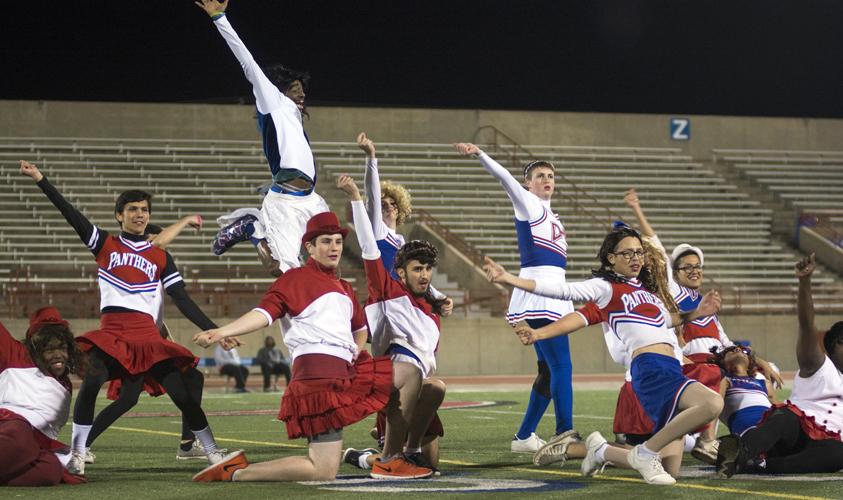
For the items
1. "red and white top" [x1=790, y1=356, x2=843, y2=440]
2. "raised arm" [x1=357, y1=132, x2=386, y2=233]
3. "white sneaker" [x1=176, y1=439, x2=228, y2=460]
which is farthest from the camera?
"white sneaker" [x1=176, y1=439, x2=228, y2=460]

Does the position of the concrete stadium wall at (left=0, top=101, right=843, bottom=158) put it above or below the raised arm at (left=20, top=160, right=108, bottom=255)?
above

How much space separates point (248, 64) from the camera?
23.9 ft

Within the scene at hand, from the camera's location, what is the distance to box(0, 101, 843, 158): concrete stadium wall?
29.2m

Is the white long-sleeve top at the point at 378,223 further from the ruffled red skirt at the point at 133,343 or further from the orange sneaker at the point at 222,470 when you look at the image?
the orange sneaker at the point at 222,470

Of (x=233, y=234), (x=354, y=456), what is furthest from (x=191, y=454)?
(x=233, y=234)

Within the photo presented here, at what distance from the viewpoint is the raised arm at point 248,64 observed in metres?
7.29

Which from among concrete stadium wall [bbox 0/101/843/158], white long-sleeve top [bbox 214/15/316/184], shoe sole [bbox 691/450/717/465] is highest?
concrete stadium wall [bbox 0/101/843/158]

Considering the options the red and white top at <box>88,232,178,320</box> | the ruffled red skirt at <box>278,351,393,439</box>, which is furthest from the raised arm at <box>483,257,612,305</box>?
the red and white top at <box>88,232,178,320</box>

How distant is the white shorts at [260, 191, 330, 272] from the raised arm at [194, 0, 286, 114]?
0.57 m

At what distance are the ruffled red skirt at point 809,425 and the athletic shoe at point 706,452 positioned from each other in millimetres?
501

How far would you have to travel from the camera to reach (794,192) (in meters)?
30.7

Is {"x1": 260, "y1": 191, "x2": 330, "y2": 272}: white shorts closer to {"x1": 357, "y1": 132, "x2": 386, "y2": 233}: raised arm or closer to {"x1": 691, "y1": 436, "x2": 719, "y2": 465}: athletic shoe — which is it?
{"x1": 357, "y1": 132, "x2": 386, "y2": 233}: raised arm

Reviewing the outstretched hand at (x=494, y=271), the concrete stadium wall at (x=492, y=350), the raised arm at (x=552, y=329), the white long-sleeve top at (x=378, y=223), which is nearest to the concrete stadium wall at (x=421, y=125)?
the concrete stadium wall at (x=492, y=350)

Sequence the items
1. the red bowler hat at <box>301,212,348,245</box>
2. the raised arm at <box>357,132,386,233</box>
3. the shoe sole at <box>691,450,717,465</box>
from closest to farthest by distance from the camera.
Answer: the red bowler hat at <box>301,212,348,245</box>, the shoe sole at <box>691,450,717,465</box>, the raised arm at <box>357,132,386,233</box>
